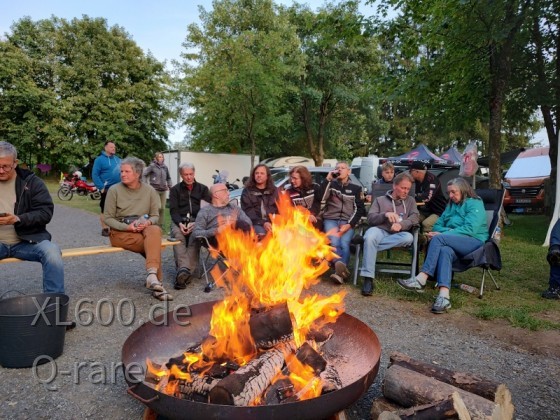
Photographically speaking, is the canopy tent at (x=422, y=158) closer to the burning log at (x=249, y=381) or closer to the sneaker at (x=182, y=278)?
the sneaker at (x=182, y=278)

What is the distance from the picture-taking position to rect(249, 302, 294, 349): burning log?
8.71 feet

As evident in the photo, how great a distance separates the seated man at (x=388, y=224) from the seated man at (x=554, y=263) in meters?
1.53

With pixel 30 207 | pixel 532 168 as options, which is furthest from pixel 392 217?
pixel 532 168

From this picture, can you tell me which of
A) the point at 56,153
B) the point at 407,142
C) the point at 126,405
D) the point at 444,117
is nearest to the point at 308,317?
the point at 126,405

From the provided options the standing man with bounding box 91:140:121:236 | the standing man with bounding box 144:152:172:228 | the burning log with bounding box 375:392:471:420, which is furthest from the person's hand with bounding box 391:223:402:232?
the standing man with bounding box 144:152:172:228

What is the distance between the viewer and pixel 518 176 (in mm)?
14633

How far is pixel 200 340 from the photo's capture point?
3.19m

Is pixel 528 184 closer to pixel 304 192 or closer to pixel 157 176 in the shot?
pixel 304 192

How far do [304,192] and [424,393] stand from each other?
4223 millimetres

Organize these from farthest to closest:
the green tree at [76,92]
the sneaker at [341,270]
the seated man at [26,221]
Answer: the green tree at [76,92] < the sneaker at [341,270] < the seated man at [26,221]

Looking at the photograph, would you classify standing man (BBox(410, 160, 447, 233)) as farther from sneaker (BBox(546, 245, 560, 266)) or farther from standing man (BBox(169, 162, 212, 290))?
standing man (BBox(169, 162, 212, 290))

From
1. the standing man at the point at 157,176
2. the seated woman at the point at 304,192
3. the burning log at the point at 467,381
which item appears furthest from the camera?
the standing man at the point at 157,176

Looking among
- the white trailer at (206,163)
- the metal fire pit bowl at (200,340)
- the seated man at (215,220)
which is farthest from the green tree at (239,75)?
the metal fire pit bowl at (200,340)

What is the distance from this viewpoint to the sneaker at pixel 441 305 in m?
4.48
